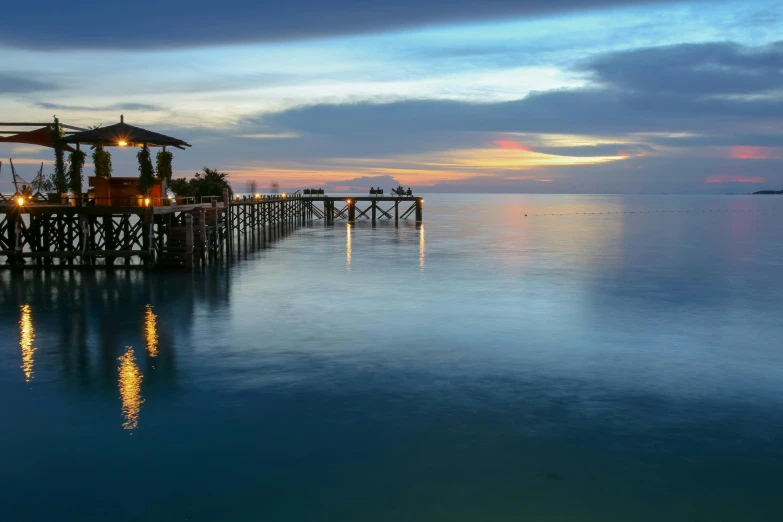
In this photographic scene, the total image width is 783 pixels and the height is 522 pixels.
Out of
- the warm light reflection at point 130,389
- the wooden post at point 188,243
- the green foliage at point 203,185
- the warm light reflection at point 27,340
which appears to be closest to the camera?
the warm light reflection at point 130,389

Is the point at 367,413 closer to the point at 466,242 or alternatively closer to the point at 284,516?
the point at 284,516

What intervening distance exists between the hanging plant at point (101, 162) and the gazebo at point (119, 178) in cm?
36

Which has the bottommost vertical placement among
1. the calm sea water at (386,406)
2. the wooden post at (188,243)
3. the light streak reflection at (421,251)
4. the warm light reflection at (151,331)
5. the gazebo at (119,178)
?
the calm sea water at (386,406)

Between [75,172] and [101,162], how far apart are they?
1.34 meters

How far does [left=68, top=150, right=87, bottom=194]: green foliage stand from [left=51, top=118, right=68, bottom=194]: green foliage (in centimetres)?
33

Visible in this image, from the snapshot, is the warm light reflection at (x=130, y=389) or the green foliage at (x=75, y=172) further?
the green foliage at (x=75, y=172)

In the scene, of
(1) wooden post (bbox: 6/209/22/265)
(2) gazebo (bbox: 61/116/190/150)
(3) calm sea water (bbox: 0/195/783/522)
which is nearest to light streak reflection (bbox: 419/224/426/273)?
(3) calm sea water (bbox: 0/195/783/522)

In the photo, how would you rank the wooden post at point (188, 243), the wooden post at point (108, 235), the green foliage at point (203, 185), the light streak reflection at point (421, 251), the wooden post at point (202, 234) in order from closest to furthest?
the wooden post at point (188, 243) < the wooden post at point (108, 235) < the wooden post at point (202, 234) < the light streak reflection at point (421, 251) < the green foliage at point (203, 185)

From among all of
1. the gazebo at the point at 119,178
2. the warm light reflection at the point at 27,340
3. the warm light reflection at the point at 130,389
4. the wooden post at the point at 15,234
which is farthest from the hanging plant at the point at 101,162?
the warm light reflection at the point at 130,389

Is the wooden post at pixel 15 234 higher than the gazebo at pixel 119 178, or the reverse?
the gazebo at pixel 119 178

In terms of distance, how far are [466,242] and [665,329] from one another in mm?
37523

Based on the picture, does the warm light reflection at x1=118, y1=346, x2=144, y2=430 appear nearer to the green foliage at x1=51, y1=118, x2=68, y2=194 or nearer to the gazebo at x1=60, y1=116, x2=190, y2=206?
the gazebo at x1=60, y1=116, x2=190, y2=206

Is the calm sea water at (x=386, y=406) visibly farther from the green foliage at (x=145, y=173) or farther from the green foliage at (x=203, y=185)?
the green foliage at (x=203, y=185)

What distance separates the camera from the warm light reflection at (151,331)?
17.9 meters
